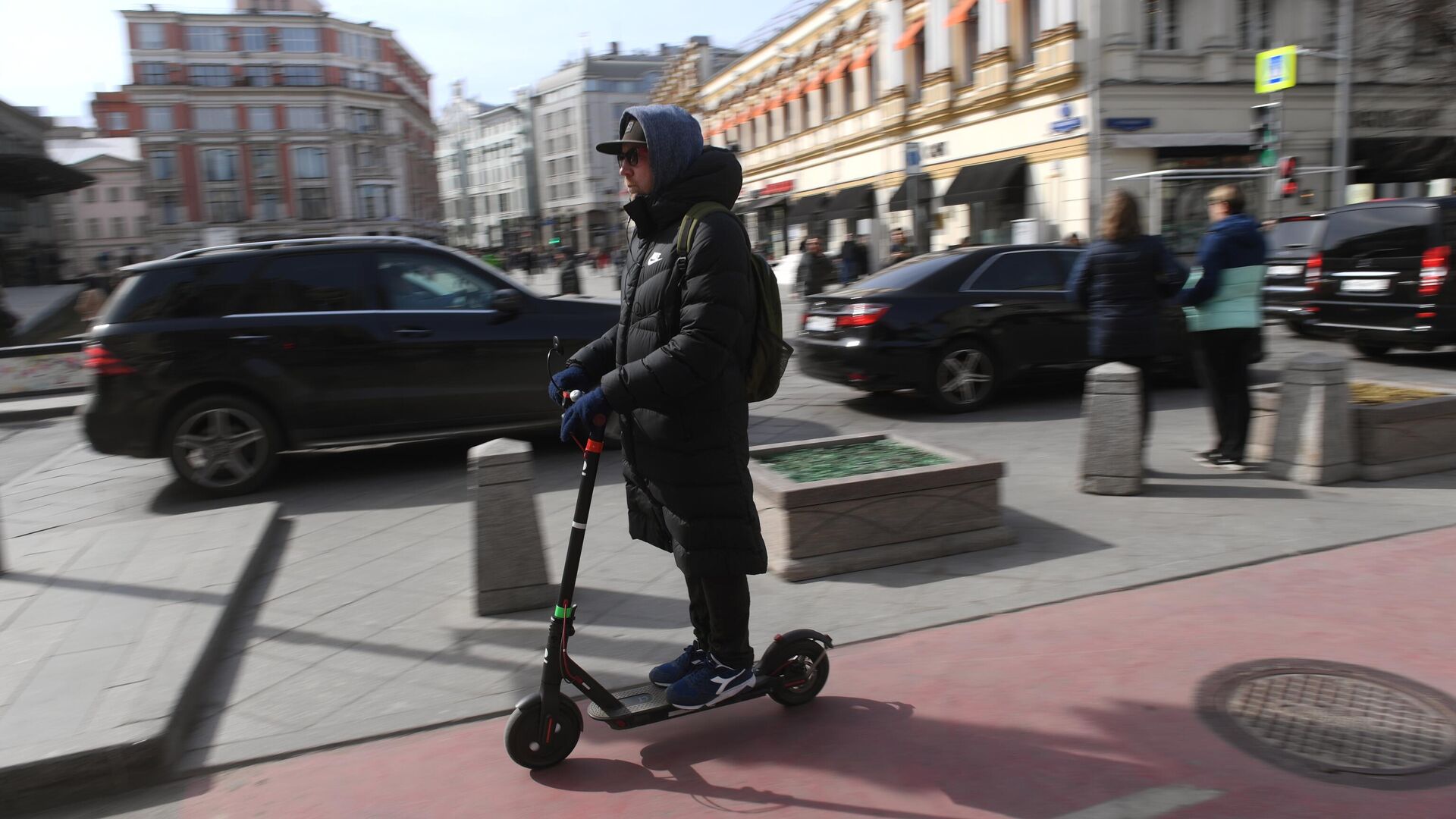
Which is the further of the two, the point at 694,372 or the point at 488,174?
the point at 488,174

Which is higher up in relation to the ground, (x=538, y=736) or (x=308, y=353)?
(x=308, y=353)

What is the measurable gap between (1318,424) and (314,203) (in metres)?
95.5

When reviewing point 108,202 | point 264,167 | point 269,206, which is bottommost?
point 269,206

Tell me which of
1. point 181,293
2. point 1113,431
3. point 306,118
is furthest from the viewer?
point 306,118

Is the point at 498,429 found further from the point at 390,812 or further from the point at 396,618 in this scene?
the point at 390,812

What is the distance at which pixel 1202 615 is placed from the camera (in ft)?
14.0

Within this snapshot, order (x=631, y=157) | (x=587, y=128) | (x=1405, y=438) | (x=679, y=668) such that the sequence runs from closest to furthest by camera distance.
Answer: (x=631, y=157)
(x=679, y=668)
(x=1405, y=438)
(x=587, y=128)

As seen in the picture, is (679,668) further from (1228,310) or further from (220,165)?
(220,165)

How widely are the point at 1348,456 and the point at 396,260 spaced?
6.47 m

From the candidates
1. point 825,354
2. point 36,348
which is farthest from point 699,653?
point 36,348

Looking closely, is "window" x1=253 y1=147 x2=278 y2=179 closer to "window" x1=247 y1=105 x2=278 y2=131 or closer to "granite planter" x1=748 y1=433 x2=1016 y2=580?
"window" x1=247 y1=105 x2=278 y2=131

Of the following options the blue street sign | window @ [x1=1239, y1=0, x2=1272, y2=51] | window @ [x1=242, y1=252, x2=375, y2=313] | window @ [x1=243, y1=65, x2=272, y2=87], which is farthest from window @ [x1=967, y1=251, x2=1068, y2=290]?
window @ [x1=243, y1=65, x2=272, y2=87]

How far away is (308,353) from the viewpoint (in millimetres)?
7316

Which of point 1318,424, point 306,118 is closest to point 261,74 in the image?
point 306,118
